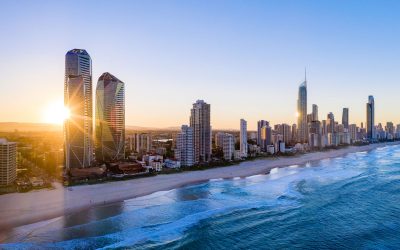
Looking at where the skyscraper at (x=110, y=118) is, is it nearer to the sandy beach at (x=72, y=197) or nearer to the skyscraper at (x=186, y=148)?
the skyscraper at (x=186, y=148)

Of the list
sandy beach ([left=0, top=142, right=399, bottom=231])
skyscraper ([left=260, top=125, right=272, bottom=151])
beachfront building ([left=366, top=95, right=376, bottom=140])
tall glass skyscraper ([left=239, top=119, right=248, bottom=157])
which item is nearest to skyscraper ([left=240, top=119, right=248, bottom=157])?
tall glass skyscraper ([left=239, top=119, right=248, bottom=157])

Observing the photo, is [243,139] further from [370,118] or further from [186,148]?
[370,118]

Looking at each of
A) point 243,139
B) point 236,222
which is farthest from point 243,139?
point 236,222

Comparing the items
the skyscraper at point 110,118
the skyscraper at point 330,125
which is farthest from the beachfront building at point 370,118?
the skyscraper at point 110,118

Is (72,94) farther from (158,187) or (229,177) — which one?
(229,177)

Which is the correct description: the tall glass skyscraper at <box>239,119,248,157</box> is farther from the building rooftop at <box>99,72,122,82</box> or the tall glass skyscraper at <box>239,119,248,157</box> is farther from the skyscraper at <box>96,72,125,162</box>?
the building rooftop at <box>99,72,122,82</box>
